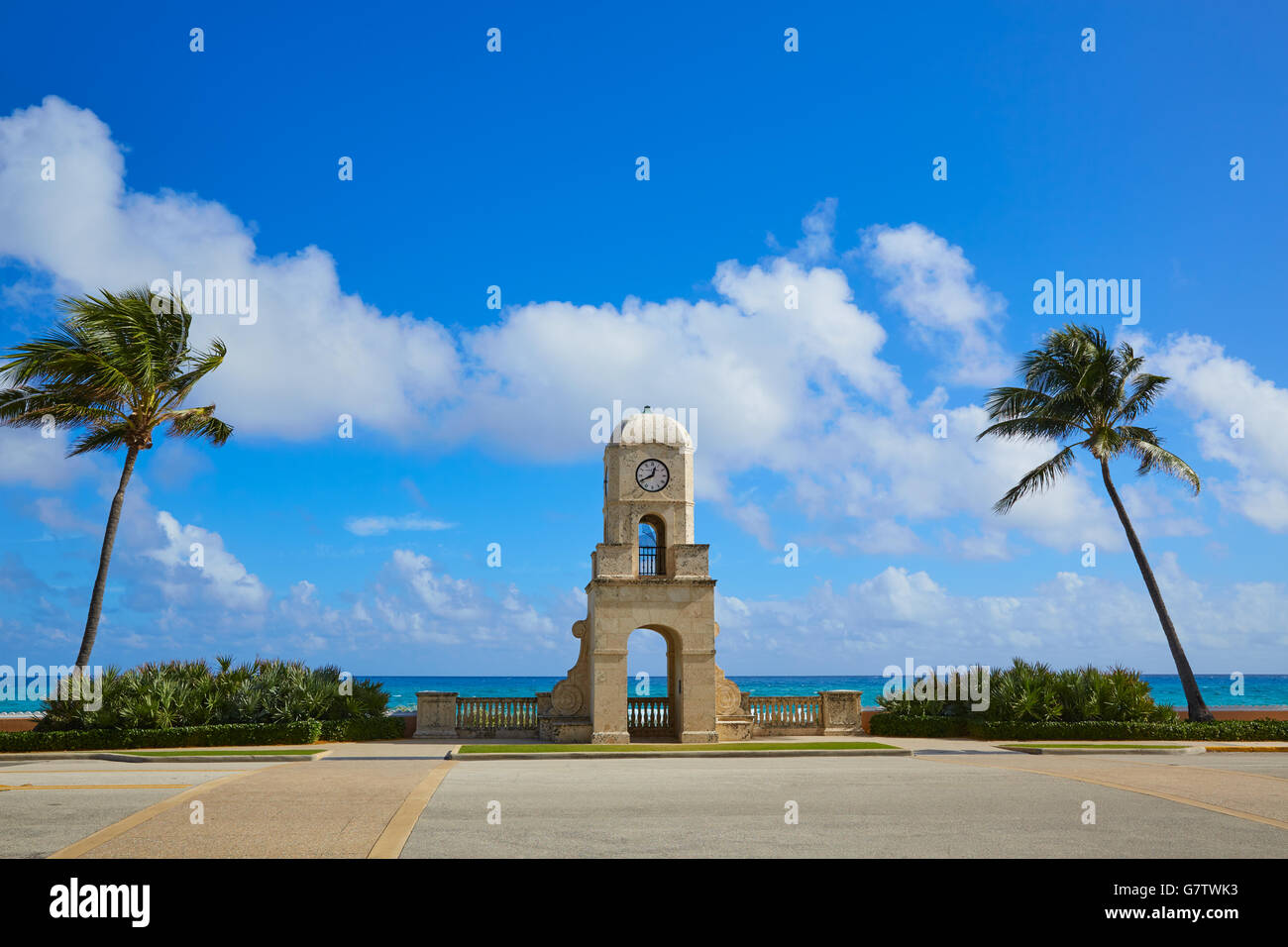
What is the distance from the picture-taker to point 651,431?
2759 centimetres

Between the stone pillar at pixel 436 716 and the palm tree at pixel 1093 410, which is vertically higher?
the palm tree at pixel 1093 410

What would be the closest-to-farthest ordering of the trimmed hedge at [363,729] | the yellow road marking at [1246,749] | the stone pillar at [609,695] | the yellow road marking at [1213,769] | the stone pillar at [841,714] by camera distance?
the yellow road marking at [1213,769] → the yellow road marking at [1246,749] → the stone pillar at [609,695] → the trimmed hedge at [363,729] → the stone pillar at [841,714]

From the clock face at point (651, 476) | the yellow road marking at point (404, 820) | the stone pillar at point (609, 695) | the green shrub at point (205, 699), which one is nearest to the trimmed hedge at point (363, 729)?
the green shrub at point (205, 699)

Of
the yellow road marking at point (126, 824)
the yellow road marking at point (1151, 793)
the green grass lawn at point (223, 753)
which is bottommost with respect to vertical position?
the green grass lawn at point (223, 753)

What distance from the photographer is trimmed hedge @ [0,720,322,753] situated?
74.7 ft

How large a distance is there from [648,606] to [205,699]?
1147cm

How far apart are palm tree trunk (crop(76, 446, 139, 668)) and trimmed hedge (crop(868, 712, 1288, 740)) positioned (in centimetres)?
2181

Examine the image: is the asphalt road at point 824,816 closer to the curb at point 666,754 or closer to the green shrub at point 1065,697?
the curb at point 666,754

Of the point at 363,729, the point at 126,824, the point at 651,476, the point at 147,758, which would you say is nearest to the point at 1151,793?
the point at 126,824

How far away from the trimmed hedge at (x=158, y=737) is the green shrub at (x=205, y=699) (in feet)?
1.40

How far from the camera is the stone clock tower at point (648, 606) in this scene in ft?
84.4

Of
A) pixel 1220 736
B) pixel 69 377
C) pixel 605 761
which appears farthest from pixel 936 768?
pixel 69 377

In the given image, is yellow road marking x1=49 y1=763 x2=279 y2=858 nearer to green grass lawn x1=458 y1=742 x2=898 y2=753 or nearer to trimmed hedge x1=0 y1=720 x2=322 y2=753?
green grass lawn x1=458 y1=742 x2=898 y2=753

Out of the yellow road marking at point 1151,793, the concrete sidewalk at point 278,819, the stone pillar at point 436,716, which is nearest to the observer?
the concrete sidewalk at point 278,819
